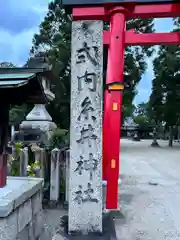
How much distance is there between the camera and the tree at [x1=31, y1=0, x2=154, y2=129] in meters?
16.6

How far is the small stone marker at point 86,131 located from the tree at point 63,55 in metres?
11.3

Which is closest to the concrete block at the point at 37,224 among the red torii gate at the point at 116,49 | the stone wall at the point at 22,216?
the stone wall at the point at 22,216

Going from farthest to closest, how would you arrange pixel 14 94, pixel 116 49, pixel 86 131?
pixel 116 49
pixel 86 131
pixel 14 94

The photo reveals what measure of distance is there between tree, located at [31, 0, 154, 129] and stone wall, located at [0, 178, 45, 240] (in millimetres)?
12330

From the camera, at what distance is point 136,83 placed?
765 inches

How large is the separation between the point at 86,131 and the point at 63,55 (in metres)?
13.1

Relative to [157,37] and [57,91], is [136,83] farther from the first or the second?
[157,37]

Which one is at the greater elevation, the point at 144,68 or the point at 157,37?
the point at 144,68

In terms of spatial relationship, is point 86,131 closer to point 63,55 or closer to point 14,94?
point 14,94

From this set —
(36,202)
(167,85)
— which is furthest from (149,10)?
(167,85)

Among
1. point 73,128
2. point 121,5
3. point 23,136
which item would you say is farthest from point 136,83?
point 73,128

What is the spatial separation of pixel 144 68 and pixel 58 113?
6.66m

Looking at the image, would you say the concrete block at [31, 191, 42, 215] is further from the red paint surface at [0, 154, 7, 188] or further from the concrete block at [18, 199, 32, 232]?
the red paint surface at [0, 154, 7, 188]

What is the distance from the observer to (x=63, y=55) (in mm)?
16656
